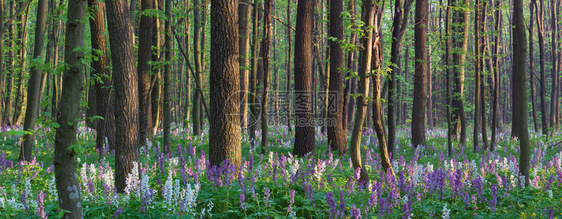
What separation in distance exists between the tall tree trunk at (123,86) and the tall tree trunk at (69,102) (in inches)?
126

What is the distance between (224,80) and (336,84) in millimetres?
5296

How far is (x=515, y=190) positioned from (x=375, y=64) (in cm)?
322

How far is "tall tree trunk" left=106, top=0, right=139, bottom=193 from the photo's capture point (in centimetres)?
591

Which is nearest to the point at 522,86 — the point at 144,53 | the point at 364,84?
the point at 364,84

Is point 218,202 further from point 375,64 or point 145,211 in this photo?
point 375,64

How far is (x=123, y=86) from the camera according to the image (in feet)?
19.5

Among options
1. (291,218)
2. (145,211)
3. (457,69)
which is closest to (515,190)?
(291,218)

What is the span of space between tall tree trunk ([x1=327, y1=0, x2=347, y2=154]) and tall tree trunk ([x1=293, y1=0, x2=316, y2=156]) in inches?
29.8

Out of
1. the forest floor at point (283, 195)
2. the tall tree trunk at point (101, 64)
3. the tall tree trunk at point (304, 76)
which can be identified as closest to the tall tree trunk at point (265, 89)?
the tall tree trunk at point (304, 76)

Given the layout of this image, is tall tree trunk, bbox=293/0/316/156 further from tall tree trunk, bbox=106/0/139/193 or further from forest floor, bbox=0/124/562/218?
tall tree trunk, bbox=106/0/139/193

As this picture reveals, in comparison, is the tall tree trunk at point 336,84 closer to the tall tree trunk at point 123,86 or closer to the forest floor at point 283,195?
the forest floor at point 283,195

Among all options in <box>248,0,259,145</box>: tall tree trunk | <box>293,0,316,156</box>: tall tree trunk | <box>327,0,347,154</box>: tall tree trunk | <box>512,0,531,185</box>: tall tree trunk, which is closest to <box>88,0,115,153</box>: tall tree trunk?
<box>248,0,259,145</box>: tall tree trunk

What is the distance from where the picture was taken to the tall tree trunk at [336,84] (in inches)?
417

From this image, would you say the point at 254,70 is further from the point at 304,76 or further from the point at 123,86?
the point at 123,86
